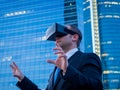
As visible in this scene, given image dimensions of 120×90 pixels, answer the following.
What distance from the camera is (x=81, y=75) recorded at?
3.45 metres

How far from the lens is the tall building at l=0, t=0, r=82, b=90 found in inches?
3780

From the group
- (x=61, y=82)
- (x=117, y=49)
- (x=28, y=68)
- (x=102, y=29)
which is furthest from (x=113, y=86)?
(x=61, y=82)

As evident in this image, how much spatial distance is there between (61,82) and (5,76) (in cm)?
9706

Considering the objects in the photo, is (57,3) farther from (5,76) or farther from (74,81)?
(74,81)

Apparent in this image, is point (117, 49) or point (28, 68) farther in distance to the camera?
point (117, 49)

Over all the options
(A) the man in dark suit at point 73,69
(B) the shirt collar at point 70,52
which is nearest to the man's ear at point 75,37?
(A) the man in dark suit at point 73,69

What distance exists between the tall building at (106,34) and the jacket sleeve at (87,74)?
124562 millimetres

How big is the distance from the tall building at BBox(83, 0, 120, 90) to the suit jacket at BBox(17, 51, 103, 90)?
12449 centimetres

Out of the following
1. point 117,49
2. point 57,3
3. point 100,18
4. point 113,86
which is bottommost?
point 113,86

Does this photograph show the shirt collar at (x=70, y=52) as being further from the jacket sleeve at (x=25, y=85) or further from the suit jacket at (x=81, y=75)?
the jacket sleeve at (x=25, y=85)

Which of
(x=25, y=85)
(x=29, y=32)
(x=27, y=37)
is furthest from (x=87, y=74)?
(x=29, y=32)

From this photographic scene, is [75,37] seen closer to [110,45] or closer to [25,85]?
[25,85]

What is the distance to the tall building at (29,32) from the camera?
96.0m

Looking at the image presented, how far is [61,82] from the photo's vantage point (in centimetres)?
373
